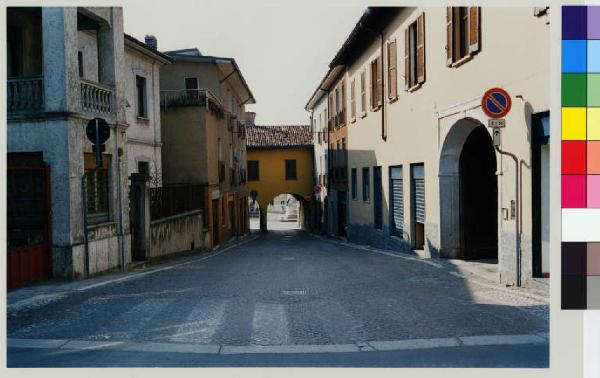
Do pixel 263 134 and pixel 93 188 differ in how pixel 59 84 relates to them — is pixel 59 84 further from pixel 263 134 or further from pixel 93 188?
pixel 263 134

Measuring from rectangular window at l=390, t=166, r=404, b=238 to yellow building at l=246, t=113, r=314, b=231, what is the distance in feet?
84.2

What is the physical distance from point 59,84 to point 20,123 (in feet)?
3.26

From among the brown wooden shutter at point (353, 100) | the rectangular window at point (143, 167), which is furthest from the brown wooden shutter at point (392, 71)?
the rectangular window at point (143, 167)

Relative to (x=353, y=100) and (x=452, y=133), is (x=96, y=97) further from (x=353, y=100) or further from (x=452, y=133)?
(x=353, y=100)

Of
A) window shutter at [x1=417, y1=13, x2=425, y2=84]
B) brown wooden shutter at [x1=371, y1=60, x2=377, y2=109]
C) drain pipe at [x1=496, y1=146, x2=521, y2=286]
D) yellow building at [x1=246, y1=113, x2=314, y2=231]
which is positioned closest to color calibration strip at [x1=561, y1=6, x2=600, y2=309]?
drain pipe at [x1=496, y1=146, x2=521, y2=286]

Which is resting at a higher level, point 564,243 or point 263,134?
point 263,134

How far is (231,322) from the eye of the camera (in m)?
7.35

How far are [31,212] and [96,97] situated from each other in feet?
9.04

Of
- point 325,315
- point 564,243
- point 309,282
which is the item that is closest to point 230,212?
point 309,282

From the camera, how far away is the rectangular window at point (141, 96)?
21375 millimetres

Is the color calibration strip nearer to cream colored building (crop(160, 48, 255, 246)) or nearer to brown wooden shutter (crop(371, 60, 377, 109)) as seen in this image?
brown wooden shutter (crop(371, 60, 377, 109))

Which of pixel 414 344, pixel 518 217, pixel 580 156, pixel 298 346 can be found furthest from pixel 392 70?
pixel 298 346

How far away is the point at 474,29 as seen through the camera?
1116cm

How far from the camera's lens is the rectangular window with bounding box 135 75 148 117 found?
2138 centimetres
